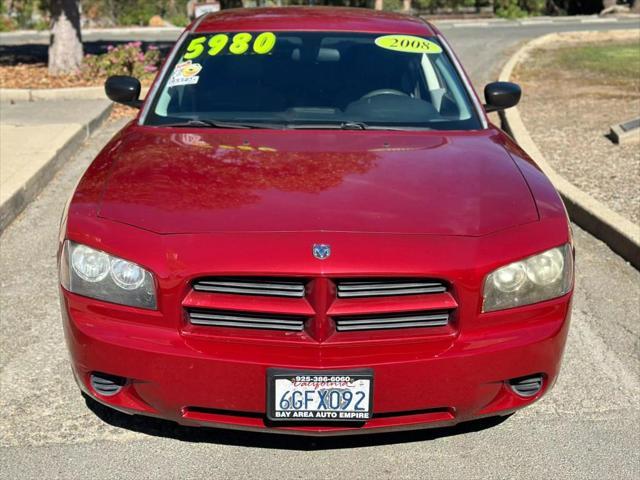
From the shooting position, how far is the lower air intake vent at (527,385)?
11.0 feet

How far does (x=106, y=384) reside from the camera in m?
3.34

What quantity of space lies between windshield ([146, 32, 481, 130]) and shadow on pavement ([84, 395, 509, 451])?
1523 mm

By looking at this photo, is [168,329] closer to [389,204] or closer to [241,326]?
[241,326]

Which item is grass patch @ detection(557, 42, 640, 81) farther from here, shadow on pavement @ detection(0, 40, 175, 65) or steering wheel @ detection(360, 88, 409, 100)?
steering wheel @ detection(360, 88, 409, 100)

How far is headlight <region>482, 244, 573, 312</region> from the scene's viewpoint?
323 cm

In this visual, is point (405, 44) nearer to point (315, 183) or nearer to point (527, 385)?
point (315, 183)

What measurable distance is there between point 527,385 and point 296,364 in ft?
3.03

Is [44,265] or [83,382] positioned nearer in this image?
[83,382]

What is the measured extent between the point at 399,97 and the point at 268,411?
2206 millimetres

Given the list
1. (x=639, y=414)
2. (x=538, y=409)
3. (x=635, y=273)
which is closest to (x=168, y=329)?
(x=538, y=409)

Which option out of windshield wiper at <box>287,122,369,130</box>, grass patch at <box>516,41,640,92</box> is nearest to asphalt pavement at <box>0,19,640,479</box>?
windshield wiper at <box>287,122,369,130</box>

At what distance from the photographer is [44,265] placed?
578 centimetres

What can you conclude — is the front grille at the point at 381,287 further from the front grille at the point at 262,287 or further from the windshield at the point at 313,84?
the windshield at the point at 313,84

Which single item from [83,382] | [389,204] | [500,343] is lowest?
[83,382]
